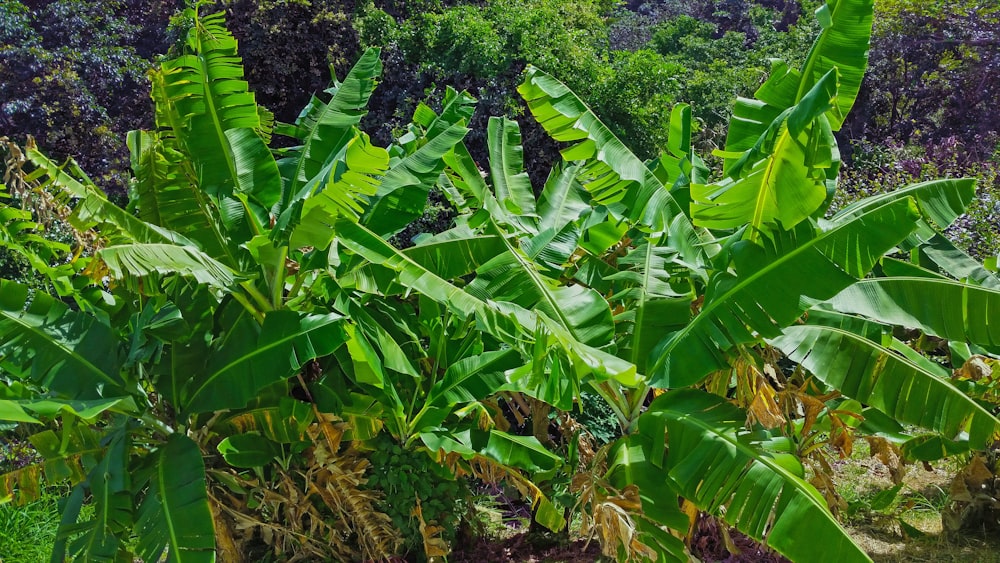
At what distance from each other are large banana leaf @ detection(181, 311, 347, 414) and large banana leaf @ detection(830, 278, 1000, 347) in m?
2.74

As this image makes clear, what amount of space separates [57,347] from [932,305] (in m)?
4.49

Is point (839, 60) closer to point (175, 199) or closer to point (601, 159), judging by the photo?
point (601, 159)

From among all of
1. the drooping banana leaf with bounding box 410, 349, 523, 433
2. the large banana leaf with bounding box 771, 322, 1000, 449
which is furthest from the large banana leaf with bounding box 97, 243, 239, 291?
the large banana leaf with bounding box 771, 322, 1000, 449

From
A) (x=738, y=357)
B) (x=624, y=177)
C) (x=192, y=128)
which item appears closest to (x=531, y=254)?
(x=624, y=177)

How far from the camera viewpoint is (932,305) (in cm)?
414

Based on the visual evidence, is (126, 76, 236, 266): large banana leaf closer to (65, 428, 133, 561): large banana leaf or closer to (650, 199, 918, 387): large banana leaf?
(65, 428, 133, 561): large banana leaf

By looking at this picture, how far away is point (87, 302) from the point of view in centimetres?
461

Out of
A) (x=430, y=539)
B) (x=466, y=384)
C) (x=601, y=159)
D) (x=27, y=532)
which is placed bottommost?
(x=27, y=532)

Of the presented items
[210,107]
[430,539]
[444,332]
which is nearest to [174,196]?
[210,107]

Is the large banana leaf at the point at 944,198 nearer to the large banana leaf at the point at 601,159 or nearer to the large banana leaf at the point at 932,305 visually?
the large banana leaf at the point at 932,305

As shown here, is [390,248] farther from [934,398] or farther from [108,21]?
[108,21]

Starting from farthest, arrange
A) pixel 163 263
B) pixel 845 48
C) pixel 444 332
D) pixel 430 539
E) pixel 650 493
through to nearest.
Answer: pixel 444 332 → pixel 430 539 → pixel 845 48 → pixel 650 493 → pixel 163 263

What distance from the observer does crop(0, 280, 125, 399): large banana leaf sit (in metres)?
4.07

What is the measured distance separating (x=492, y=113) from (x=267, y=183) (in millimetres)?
6725
